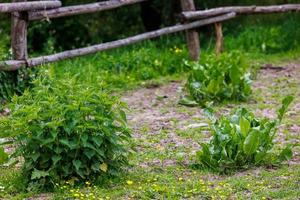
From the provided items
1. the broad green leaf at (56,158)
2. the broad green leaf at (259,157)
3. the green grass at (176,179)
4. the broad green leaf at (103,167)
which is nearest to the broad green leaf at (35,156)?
the broad green leaf at (56,158)

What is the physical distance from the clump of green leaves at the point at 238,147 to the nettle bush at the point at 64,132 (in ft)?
2.44

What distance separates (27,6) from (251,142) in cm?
328

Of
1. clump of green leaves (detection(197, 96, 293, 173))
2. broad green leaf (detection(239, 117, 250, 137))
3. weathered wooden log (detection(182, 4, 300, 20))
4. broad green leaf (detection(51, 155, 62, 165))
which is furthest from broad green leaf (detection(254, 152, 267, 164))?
weathered wooden log (detection(182, 4, 300, 20))

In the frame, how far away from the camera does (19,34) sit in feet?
24.8

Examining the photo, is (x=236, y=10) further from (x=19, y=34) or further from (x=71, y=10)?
(x=19, y=34)

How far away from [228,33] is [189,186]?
23.7ft

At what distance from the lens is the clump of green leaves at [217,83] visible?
24.8 ft

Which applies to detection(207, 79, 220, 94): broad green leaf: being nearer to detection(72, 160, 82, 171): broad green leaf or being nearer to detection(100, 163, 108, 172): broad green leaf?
detection(100, 163, 108, 172): broad green leaf

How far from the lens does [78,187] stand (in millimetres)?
4703

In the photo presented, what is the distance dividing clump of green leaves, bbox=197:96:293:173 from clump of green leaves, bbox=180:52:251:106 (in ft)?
7.37

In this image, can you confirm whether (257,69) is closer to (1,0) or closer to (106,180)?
(1,0)

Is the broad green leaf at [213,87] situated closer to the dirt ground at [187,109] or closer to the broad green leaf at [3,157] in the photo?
the dirt ground at [187,109]

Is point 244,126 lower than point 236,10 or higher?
lower

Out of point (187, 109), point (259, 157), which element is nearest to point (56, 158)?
point (259, 157)
